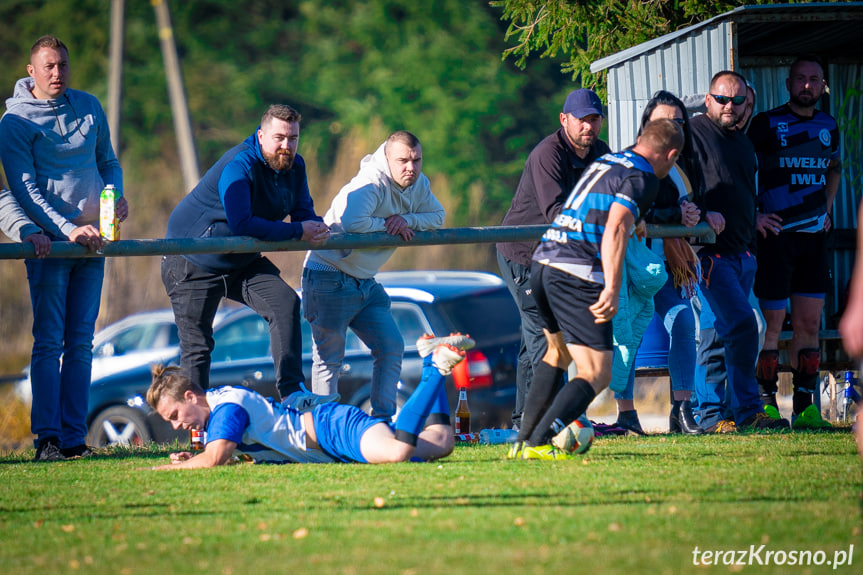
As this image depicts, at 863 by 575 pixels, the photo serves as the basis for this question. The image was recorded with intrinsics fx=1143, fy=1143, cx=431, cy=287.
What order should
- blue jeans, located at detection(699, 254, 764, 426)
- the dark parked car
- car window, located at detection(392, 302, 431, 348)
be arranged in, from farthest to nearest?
car window, located at detection(392, 302, 431, 348), the dark parked car, blue jeans, located at detection(699, 254, 764, 426)

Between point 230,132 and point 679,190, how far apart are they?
24.8 meters

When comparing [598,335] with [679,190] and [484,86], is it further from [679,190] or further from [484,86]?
[484,86]

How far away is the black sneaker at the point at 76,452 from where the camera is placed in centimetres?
735

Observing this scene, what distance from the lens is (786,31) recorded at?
969 cm

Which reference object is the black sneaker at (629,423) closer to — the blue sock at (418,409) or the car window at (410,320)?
the blue sock at (418,409)

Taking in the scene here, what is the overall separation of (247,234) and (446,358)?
1.67m

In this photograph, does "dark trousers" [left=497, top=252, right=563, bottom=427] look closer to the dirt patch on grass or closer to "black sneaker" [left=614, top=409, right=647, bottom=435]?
"black sneaker" [left=614, top=409, right=647, bottom=435]

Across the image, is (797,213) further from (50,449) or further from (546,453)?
(50,449)

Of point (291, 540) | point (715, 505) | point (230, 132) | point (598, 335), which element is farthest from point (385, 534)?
point (230, 132)

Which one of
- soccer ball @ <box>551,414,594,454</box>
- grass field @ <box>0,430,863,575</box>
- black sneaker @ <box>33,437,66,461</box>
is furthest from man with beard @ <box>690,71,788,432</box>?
black sneaker @ <box>33,437,66,461</box>

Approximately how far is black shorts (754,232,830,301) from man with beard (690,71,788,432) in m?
0.41

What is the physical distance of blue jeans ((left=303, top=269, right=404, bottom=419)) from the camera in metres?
7.69
